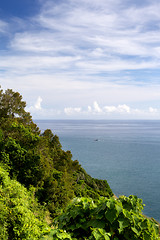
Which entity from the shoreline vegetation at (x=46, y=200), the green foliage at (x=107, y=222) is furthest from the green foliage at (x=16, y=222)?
the green foliage at (x=107, y=222)

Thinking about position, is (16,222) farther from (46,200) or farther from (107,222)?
(46,200)

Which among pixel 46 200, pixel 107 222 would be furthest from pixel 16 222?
pixel 46 200

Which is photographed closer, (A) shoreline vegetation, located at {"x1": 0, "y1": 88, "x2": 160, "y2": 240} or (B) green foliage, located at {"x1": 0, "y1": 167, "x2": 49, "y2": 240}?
(A) shoreline vegetation, located at {"x1": 0, "y1": 88, "x2": 160, "y2": 240}

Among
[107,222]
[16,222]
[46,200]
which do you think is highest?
[107,222]

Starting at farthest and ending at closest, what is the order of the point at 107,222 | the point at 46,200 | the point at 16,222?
the point at 46,200 < the point at 16,222 < the point at 107,222

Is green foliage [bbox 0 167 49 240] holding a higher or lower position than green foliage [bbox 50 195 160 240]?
lower

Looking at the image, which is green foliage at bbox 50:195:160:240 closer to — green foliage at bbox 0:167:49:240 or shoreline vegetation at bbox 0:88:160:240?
shoreline vegetation at bbox 0:88:160:240

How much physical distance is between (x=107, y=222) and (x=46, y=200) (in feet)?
58.9

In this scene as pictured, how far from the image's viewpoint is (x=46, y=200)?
2111 cm

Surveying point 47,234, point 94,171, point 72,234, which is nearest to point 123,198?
point 72,234

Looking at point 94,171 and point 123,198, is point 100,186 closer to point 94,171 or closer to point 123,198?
point 94,171

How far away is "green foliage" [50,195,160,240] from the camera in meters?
4.48

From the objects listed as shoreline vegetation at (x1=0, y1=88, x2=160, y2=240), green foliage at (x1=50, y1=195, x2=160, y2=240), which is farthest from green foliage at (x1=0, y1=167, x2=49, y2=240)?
green foliage at (x1=50, y1=195, x2=160, y2=240)

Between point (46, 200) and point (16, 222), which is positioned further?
point (46, 200)
